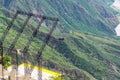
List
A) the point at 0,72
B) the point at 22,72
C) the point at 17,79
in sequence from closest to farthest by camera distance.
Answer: the point at 17,79 < the point at 0,72 < the point at 22,72

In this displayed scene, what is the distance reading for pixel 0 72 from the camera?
118 metres

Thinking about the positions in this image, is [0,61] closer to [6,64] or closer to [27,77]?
[6,64]

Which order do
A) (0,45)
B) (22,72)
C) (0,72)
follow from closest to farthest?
(0,45) → (0,72) → (22,72)

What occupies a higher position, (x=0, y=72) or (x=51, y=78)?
(x=51, y=78)

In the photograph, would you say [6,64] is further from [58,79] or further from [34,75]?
[58,79]

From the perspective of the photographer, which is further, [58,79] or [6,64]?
[6,64]

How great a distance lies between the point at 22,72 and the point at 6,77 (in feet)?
51.5

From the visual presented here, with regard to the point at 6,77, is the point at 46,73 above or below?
above

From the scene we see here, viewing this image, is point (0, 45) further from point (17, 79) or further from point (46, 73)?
point (46, 73)

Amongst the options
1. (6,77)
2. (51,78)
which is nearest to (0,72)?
(6,77)

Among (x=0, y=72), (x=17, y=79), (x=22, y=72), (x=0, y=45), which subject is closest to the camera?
(x=0, y=45)

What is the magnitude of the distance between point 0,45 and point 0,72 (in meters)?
17.0

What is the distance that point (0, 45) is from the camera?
103875 mm

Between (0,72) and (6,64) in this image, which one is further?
(6,64)
